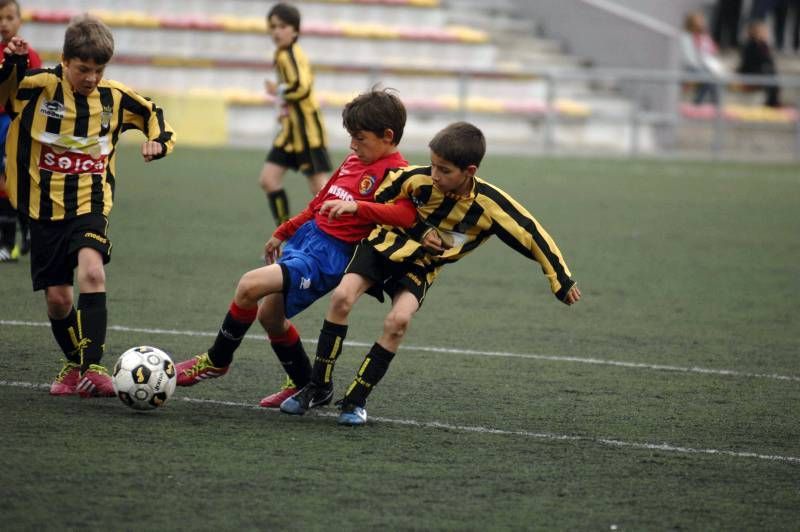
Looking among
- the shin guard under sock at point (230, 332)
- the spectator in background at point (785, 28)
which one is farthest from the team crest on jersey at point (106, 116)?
the spectator in background at point (785, 28)

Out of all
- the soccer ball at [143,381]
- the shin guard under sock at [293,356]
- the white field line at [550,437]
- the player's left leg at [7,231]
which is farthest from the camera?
the player's left leg at [7,231]

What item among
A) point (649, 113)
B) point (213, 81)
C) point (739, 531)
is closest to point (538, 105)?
point (649, 113)

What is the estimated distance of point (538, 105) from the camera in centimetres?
2247

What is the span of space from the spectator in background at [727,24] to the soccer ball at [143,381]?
22.5 m

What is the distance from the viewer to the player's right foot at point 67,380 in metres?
5.58

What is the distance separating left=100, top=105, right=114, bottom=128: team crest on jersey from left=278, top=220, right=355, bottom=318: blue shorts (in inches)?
37.9

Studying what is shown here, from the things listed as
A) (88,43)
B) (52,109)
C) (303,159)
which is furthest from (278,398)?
(303,159)

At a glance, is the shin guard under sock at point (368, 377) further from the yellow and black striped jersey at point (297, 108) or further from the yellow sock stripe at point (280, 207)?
the yellow and black striped jersey at point (297, 108)

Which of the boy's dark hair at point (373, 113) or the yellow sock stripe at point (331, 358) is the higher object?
the boy's dark hair at point (373, 113)

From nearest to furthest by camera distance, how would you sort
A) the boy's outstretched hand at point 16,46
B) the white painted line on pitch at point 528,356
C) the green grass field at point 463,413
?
1. the green grass field at point 463,413
2. the boy's outstretched hand at point 16,46
3. the white painted line on pitch at point 528,356

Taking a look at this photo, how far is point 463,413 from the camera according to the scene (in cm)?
562

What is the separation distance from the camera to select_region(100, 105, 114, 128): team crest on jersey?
5707 millimetres

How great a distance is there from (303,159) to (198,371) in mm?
5540

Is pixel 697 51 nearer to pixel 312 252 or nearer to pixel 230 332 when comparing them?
pixel 312 252
